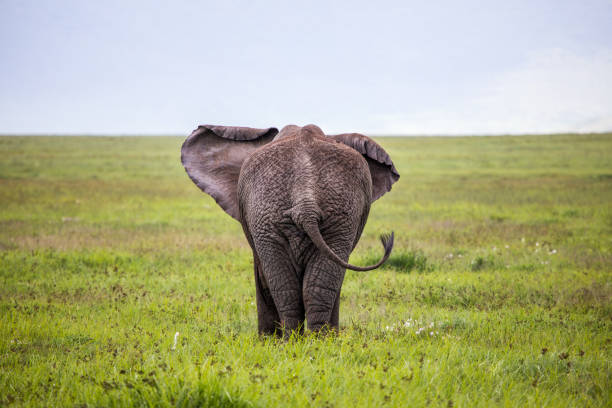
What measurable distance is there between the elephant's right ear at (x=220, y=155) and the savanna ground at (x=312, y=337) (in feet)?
5.39

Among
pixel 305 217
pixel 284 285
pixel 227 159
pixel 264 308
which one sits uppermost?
pixel 227 159

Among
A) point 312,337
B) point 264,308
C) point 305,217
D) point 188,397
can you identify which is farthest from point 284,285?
point 188,397

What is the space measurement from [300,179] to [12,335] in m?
3.90

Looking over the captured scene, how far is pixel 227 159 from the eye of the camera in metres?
6.37

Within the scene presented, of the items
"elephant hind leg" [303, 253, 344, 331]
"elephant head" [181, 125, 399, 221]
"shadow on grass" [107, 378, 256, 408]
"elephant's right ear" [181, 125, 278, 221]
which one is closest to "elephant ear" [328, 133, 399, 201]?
"elephant head" [181, 125, 399, 221]

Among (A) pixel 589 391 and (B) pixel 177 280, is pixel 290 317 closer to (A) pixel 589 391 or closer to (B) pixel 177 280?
(A) pixel 589 391

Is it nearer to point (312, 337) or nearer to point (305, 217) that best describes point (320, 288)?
point (312, 337)

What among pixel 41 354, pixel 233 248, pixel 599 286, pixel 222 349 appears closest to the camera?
pixel 222 349

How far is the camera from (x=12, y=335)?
20.3 feet

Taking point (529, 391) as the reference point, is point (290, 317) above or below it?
above

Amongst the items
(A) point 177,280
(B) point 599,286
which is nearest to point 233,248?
(A) point 177,280

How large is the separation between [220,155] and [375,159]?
1820 millimetres

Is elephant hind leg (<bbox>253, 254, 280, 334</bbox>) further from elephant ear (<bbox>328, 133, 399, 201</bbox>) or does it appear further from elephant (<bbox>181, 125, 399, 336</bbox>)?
elephant ear (<bbox>328, 133, 399, 201</bbox>)

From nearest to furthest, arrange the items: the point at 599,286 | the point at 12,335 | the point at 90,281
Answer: the point at 12,335 < the point at 599,286 < the point at 90,281
